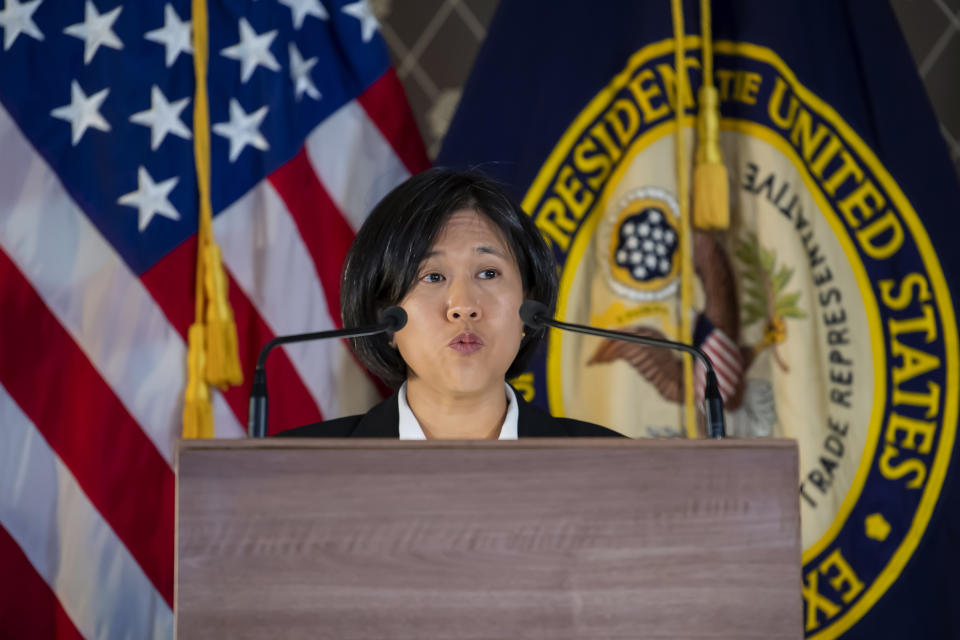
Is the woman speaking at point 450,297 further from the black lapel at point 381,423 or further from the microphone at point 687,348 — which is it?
the microphone at point 687,348

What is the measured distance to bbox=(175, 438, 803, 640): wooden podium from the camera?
30.8 inches

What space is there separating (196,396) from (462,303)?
85cm

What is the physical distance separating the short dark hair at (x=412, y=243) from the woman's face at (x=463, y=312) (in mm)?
21

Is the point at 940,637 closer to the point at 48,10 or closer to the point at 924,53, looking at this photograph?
the point at 924,53

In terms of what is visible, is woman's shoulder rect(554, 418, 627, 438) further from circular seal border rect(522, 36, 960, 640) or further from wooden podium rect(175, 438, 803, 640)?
wooden podium rect(175, 438, 803, 640)

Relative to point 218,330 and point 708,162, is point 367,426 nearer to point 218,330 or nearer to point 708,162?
point 218,330

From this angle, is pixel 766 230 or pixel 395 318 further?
pixel 766 230

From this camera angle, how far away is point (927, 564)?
6.50ft

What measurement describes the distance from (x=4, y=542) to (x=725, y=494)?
1.55 meters

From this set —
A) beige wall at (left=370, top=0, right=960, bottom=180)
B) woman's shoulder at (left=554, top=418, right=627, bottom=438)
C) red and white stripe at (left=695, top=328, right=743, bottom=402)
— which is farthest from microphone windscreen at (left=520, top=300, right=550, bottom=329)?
beige wall at (left=370, top=0, right=960, bottom=180)

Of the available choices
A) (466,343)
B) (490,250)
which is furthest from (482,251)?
(466,343)

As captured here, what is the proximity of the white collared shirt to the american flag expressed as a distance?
0.70 m

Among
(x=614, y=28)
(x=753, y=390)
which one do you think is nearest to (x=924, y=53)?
(x=614, y=28)

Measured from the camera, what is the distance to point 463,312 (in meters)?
1.25
